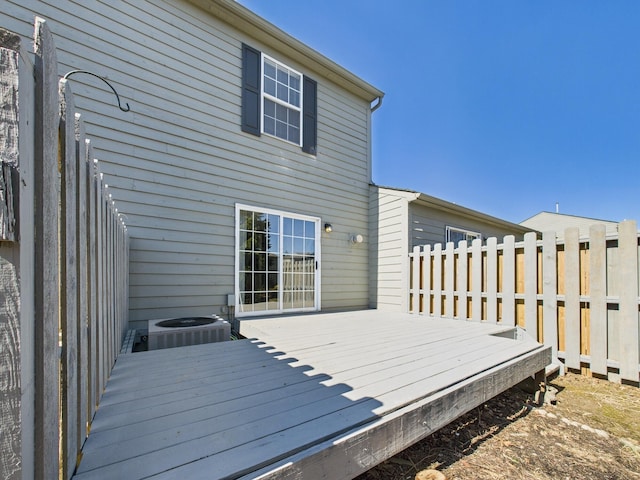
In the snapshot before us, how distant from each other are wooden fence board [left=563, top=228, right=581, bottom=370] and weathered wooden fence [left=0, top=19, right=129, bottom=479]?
4.62m

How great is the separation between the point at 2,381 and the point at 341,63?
642 cm

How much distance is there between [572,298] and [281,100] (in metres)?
5.24

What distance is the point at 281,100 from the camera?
5.12m

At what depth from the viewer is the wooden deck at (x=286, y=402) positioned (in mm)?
1153

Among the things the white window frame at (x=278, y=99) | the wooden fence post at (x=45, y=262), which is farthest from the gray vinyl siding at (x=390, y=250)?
the wooden fence post at (x=45, y=262)

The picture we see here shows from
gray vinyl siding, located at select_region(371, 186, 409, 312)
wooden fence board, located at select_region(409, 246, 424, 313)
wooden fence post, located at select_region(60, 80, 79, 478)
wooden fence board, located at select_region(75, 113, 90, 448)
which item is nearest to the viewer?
wooden fence post, located at select_region(60, 80, 79, 478)

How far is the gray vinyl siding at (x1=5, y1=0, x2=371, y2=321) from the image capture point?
3.47 metres

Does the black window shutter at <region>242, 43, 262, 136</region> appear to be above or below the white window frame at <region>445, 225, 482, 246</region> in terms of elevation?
above

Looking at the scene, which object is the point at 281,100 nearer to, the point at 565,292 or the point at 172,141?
the point at 172,141

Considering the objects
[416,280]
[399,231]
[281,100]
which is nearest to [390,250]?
[399,231]

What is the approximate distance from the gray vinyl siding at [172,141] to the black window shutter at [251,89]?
110 millimetres

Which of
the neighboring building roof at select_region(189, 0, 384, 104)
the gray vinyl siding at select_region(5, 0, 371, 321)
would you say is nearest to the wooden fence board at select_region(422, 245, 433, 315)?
the gray vinyl siding at select_region(5, 0, 371, 321)

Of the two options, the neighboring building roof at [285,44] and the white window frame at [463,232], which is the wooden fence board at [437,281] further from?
the neighboring building roof at [285,44]

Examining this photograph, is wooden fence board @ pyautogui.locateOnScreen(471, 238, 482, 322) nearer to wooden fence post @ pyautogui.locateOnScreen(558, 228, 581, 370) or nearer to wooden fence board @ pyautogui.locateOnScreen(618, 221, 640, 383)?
wooden fence post @ pyautogui.locateOnScreen(558, 228, 581, 370)
